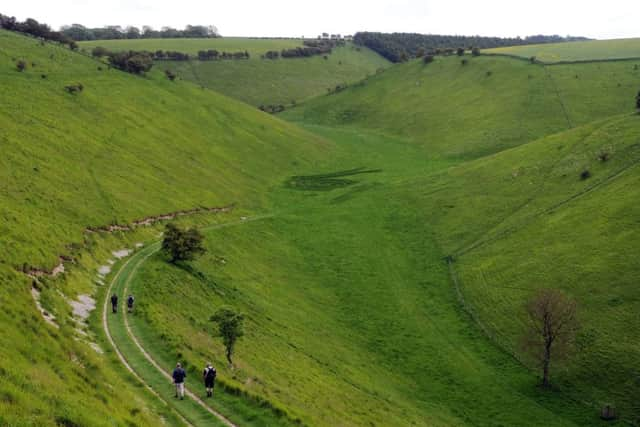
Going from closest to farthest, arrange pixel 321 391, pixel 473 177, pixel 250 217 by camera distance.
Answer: pixel 321 391 < pixel 250 217 < pixel 473 177

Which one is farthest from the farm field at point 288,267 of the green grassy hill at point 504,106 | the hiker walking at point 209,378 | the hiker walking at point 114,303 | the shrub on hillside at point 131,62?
the green grassy hill at point 504,106

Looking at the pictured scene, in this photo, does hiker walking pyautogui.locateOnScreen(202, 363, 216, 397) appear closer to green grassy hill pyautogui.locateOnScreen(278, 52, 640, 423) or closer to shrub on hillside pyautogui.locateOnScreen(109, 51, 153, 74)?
green grassy hill pyautogui.locateOnScreen(278, 52, 640, 423)

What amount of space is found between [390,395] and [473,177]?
68.0 metres

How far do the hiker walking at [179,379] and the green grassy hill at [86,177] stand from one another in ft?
5.38

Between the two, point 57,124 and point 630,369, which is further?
point 57,124

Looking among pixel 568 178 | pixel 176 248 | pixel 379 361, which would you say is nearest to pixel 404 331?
pixel 379 361

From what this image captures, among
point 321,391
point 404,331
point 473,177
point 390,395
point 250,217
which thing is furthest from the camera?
point 473,177

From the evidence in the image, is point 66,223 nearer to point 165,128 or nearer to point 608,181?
point 165,128

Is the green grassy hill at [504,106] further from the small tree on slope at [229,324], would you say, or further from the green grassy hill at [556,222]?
the small tree on slope at [229,324]

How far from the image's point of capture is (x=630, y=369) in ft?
172

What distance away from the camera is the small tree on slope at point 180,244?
200 ft

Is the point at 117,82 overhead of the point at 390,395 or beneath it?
overhead

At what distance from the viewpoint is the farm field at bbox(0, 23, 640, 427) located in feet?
114

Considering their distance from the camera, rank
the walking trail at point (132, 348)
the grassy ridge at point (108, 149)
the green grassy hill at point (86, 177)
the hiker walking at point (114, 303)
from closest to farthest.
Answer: the green grassy hill at point (86, 177) → the walking trail at point (132, 348) → the hiker walking at point (114, 303) → the grassy ridge at point (108, 149)
